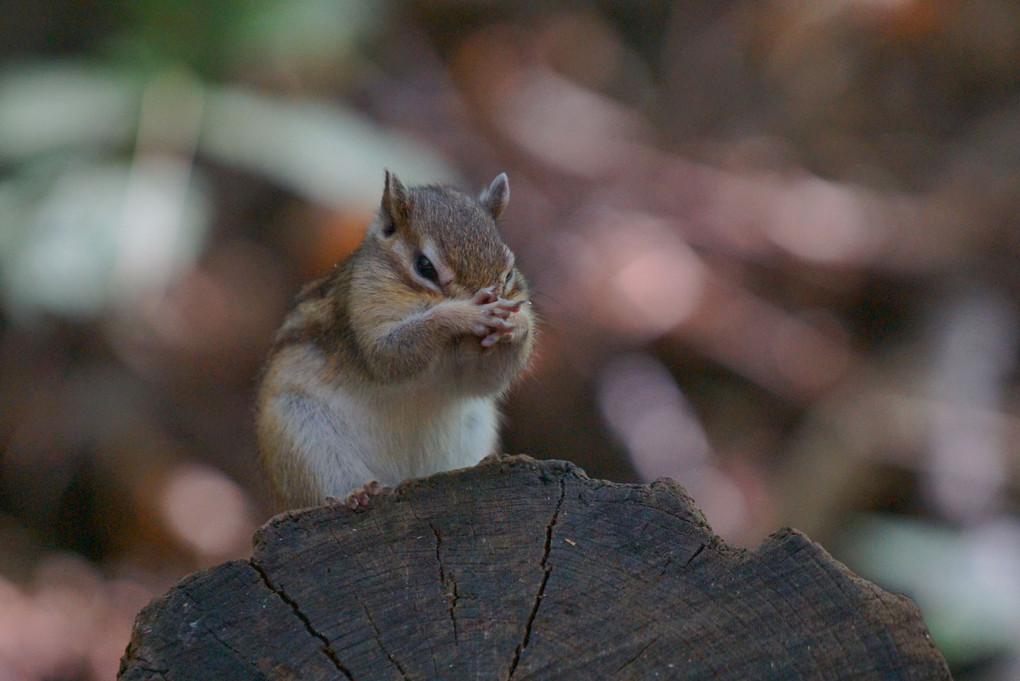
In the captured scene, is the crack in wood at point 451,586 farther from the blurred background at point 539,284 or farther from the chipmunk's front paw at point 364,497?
the blurred background at point 539,284

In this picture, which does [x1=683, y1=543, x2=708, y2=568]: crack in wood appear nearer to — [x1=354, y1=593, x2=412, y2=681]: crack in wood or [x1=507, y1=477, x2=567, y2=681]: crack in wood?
[x1=507, y1=477, x2=567, y2=681]: crack in wood

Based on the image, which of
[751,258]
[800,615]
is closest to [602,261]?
[751,258]

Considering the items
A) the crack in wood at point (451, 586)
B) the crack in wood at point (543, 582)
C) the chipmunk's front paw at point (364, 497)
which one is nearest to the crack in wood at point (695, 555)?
the crack in wood at point (543, 582)

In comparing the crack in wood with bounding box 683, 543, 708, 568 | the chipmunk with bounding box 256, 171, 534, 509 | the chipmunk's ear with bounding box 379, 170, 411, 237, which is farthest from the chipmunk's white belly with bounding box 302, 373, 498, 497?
the crack in wood with bounding box 683, 543, 708, 568

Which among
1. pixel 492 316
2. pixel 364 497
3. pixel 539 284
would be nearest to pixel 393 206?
pixel 492 316

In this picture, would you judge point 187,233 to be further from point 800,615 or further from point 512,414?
point 800,615

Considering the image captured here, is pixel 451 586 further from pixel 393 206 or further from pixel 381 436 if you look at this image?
pixel 393 206
